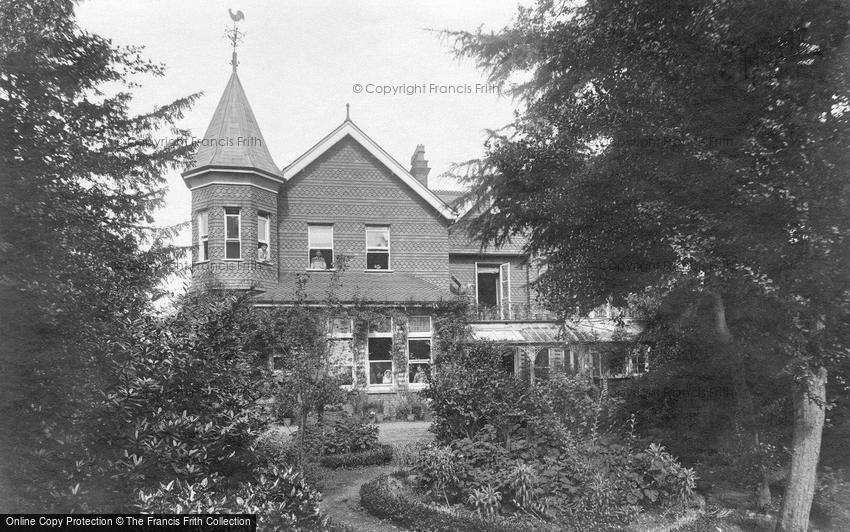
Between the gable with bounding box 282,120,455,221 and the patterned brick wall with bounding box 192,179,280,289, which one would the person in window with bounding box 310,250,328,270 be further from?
the gable with bounding box 282,120,455,221

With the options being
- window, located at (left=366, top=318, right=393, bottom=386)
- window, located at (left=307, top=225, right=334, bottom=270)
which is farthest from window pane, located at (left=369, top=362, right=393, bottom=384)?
window, located at (left=307, top=225, right=334, bottom=270)

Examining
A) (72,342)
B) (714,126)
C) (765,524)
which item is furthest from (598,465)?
(72,342)

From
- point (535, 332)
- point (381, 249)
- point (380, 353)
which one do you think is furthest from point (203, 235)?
point (535, 332)

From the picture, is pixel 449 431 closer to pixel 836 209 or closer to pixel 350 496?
pixel 350 496

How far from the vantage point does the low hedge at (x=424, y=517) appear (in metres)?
6.78

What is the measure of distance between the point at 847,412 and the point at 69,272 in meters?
10.9

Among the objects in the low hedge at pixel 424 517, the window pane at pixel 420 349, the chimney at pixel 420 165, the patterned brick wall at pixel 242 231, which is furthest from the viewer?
the chimney at pixel 420 165

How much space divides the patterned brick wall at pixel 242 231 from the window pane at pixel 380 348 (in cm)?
430

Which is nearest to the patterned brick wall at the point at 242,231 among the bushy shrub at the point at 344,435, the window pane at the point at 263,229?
the window pane at the point at 263,229

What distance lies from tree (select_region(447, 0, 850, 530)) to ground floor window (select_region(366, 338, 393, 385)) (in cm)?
1063

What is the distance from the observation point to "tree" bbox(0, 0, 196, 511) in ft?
13.9

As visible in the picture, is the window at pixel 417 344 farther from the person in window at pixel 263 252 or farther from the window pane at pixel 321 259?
the person in window at pixel 263 252

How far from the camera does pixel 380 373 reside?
20031 mm

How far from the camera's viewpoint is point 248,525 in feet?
14.4
